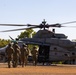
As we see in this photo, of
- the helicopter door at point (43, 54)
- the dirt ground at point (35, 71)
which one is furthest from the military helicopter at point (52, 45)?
the dirt ground at point (35, 71)

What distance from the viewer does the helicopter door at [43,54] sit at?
31500 mm

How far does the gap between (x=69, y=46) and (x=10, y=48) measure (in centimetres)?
1118

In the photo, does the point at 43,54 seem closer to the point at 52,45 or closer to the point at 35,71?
the point at 52,45

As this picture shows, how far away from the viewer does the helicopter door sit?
3150 cm

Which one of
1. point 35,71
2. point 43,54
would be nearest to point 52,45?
point 43,54

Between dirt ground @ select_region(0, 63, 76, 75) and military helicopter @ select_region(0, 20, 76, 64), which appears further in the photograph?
military helicopter @ select_region(0, 20, 76, 64)

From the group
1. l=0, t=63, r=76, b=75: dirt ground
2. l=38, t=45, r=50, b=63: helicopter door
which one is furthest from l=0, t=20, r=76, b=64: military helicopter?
l=0, t=63, r=76, b=75: dirt ground

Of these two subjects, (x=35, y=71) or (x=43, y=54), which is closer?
(x=35, y=71)

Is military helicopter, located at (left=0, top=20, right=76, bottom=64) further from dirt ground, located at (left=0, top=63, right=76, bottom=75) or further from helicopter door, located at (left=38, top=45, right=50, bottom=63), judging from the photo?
dirt ground, located at (left=0, top=63, right=76, bottom=75)

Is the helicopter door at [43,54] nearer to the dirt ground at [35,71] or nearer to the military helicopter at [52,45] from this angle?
the military helicopter at [52,45]

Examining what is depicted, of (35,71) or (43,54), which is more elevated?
(35,71)

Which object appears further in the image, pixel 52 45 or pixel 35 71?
pixel 52 45

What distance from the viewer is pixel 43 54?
1247 inches

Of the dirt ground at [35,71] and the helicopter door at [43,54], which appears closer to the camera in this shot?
the dirt ground at [35,71]
